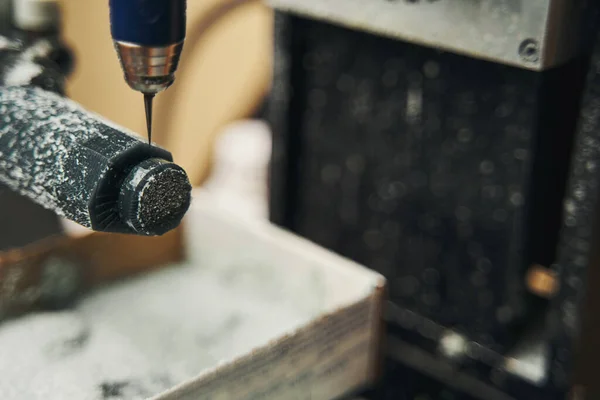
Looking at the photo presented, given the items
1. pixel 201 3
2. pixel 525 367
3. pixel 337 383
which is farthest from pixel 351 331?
pixel 201 3

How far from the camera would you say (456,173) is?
56 centimetres

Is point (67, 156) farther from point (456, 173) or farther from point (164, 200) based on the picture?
point (456, 173)

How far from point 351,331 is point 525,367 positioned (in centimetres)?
15

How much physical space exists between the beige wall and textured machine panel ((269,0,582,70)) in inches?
Answer: 18.1

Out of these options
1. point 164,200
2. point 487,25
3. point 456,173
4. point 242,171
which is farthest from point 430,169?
point 242,171

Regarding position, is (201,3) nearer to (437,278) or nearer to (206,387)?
(437,278)

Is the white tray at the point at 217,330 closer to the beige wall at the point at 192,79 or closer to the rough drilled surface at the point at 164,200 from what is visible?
the rough drilled surface at the point at 164,200

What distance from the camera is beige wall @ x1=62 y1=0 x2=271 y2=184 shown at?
96 cm

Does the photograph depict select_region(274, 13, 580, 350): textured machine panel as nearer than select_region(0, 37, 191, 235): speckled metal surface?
No

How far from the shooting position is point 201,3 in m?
0.99

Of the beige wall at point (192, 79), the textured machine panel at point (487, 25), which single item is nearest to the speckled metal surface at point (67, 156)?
the textured machine panel at point (487, 25)

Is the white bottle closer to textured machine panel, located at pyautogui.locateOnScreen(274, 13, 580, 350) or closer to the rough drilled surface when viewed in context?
textured machine panel, located at pyautogui.locateOnScreen(274, 13, 580, 350)

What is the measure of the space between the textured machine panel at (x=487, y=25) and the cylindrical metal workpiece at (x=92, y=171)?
0.70ft

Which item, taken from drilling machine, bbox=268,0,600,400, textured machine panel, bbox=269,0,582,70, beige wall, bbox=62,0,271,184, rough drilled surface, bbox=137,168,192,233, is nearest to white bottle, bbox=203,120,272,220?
beige wall, bbox=62,0,271,184
